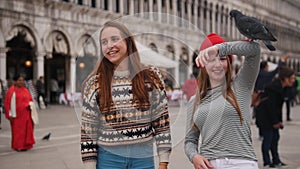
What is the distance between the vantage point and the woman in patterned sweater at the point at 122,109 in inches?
86.9

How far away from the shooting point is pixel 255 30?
6.15ft

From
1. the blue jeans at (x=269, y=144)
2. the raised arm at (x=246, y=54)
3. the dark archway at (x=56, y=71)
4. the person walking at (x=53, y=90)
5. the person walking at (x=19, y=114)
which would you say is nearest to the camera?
the raised arm at (x=246, y=54)

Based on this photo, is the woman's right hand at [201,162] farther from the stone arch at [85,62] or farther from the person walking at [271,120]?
the person walking at [271,120]

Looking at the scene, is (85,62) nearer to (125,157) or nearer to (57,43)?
(125,157)

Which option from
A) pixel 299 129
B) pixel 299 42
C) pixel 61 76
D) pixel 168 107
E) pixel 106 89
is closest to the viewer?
pixel 106 89

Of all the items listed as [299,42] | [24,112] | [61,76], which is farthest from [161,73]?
[299,42]

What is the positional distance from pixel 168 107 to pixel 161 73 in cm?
21

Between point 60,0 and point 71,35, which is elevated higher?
point 60,0

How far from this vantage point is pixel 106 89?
223 centimetres

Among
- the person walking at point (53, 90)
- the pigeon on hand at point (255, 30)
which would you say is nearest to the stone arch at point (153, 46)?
the pigeon on hand at point (255, 30)

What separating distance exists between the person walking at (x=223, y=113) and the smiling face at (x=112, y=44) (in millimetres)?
443

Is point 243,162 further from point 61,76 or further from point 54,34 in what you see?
point 61,76

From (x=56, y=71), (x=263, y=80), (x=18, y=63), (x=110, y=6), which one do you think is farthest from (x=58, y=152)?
(x=56, y=71)

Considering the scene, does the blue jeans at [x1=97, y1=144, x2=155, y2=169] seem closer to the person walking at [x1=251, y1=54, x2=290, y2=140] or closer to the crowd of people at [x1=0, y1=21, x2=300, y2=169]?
the crowd of people at [x1=0, y1=21, x2=300, y2=169]
